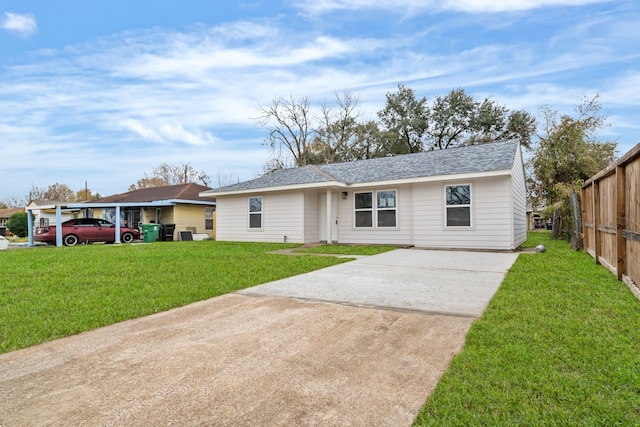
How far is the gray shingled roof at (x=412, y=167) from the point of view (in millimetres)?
11398

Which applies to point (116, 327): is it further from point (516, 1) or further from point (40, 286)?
point (516, 1)

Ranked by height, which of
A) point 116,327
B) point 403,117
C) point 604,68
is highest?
point 403,117

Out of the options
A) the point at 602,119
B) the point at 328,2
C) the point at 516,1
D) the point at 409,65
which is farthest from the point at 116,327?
the point at 602,119

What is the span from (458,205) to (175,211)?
15568 mm

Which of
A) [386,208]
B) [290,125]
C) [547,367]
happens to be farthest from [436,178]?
[290,125]

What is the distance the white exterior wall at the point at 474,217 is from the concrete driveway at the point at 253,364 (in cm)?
655

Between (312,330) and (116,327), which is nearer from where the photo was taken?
(312,330)

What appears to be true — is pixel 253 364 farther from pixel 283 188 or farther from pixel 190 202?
pixel 190 202

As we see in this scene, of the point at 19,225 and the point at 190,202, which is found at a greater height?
the point at 190,202

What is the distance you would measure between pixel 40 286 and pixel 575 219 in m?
13.2

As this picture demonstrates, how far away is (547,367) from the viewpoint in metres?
2.52

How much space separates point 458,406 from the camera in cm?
206

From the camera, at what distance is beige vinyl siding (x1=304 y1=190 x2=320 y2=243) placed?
13.8 metres

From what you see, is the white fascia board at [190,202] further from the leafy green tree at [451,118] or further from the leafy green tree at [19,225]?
the leafy green tree at [451,118]
